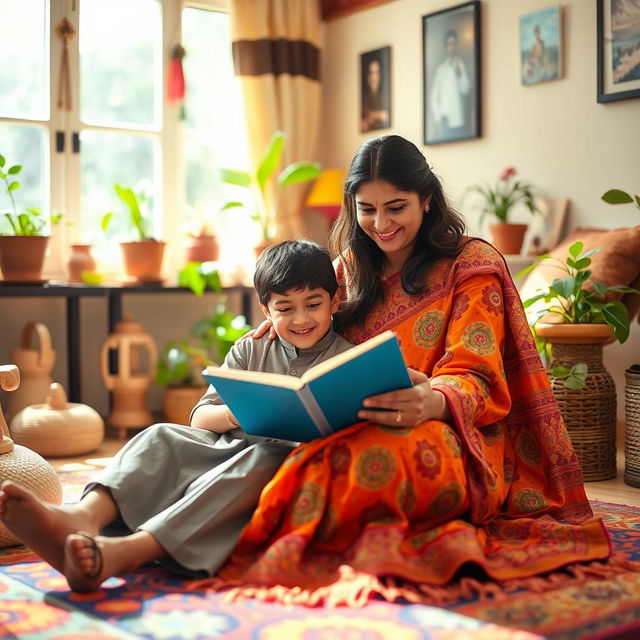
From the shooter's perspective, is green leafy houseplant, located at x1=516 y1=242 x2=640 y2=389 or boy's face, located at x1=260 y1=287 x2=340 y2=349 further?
green leafy houseplant, located at x1=516 y1=242 x2=640 y2=389

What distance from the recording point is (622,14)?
360cm

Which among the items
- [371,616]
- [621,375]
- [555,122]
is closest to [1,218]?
[555,122]

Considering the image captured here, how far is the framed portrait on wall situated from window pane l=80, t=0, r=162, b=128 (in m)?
2.13

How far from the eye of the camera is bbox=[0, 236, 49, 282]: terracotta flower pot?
12.8ft

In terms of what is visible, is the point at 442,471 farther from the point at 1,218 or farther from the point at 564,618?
the point at 1,218

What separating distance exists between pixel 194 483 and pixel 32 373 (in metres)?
2.17

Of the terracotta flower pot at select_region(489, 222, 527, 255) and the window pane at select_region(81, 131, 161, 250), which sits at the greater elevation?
the window pane at select_region(81, 131, 161, 250)

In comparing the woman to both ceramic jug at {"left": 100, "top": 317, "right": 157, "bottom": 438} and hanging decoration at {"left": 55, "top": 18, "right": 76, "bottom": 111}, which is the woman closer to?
ceramic jug at {"left": 100, "top": 317, "right": 157, "bottom": 438}

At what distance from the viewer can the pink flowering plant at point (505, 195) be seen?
400 cm

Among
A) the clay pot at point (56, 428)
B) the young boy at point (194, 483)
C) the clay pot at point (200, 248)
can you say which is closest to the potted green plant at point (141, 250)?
the clay pot at point (200, 248)

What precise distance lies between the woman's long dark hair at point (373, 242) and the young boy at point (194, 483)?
129 millimetres

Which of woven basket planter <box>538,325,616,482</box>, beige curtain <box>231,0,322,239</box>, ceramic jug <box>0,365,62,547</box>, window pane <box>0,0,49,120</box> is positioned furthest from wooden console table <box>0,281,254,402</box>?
woven basket planter <box>538,325,616,482</box>

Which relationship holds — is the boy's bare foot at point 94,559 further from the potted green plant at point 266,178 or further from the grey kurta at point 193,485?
the potted green plant at point 266,178

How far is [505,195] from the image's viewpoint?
418 cm
